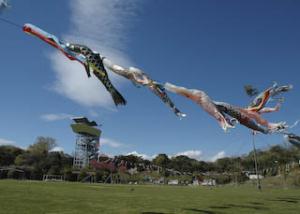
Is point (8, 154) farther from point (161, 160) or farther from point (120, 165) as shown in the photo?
point (161, 160)

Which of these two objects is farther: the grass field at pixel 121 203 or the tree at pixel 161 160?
the tree at pixel 161 160

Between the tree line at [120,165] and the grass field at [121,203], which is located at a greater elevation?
the tree line at [120,165]

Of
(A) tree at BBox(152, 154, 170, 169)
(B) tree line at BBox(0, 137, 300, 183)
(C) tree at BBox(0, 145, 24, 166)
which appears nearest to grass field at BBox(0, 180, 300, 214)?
(B) tree line at BBox(0, 137, 300, 183)

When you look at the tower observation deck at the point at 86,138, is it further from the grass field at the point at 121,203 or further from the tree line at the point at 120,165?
the grass field at the point at 121,203

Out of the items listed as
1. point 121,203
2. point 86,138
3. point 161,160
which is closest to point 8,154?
point 86,138

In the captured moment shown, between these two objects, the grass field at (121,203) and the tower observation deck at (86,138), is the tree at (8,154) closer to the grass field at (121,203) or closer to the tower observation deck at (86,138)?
the tower observation deck at (86,138)

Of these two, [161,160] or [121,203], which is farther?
[161,160]

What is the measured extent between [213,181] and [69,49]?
91.8 meters

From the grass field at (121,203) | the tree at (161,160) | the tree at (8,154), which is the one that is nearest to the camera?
the grass field at (121,203)

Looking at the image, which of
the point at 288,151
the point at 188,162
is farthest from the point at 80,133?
the point at 288,151

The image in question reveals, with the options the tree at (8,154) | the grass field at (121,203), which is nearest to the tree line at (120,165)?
the tree at (8,154)

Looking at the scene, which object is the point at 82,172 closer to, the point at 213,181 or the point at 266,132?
the point at 213,181

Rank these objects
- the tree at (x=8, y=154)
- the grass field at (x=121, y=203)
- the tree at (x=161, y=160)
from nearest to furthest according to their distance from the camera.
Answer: the grass field at (x=121, y=203) < the tree at (x=8, y=154) < the tree at (x=161, y=160)

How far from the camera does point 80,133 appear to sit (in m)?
121
